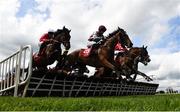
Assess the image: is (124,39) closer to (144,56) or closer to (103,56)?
(103,56)

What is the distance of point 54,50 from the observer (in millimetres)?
16500

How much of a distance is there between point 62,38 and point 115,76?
11.8 ft

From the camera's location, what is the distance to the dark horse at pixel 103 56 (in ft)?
58.1

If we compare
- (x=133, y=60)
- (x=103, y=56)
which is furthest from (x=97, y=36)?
(x=133, y=60)

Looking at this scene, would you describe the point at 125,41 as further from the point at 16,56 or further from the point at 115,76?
the point at 16,56

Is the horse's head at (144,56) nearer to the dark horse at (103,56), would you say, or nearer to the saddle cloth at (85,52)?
the dark horse at (103,56)

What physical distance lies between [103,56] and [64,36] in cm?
211

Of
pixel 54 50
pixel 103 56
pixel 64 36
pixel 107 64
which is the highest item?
pixel 64 36

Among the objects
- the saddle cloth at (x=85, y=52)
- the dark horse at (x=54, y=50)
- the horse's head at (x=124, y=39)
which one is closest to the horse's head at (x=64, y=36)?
the dark horse at (x=54, y=50)

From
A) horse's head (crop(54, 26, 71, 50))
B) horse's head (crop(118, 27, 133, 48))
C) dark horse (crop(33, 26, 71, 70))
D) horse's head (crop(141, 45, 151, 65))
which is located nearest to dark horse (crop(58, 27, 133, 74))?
horse's head (crop(118, 27, 133, 48))

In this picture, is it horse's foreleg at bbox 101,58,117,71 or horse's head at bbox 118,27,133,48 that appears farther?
horse's head at bbox 118,27,133,48

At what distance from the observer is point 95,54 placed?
1816cm

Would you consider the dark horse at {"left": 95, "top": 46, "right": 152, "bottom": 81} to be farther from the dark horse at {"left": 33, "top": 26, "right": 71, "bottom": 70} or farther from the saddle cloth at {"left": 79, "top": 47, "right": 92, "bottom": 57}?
the dark horse at {"left": 33, "top": 26, "right": 71, "bottom": 70}

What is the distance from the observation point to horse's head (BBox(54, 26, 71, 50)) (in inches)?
647
